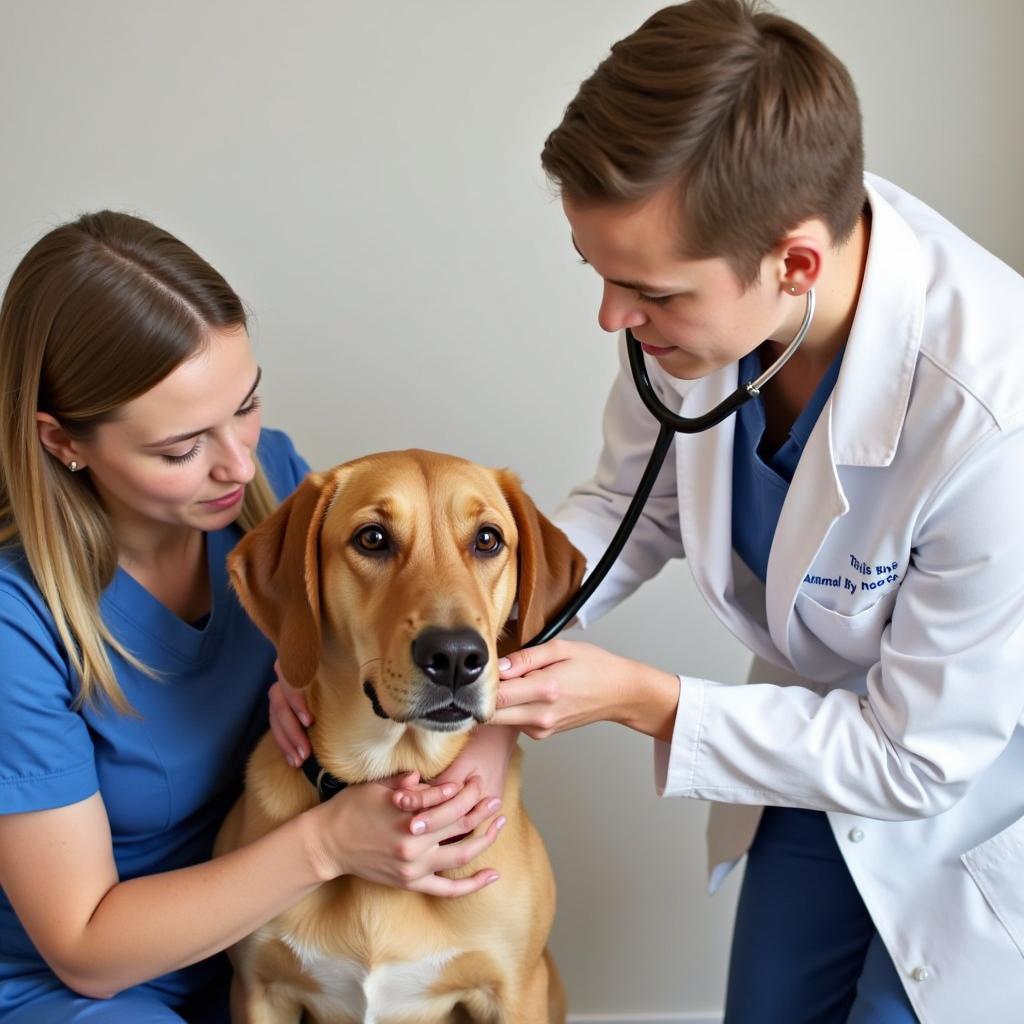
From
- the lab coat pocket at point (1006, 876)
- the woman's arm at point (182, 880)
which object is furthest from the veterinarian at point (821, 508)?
the woman's arm at point (182, 880)

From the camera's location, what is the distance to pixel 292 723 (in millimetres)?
1881

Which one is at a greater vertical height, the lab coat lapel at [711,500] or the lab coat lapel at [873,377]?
the lab coat lapel at [873,377]

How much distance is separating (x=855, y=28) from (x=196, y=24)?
144cm

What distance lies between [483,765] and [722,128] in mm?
1067

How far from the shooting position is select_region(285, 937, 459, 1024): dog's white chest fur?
1.82m

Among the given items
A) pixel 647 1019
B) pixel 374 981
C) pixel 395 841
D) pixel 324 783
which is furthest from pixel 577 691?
pixel 647 1019

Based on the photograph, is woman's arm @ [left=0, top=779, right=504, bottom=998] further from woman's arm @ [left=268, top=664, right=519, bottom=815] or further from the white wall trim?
the white wall trim

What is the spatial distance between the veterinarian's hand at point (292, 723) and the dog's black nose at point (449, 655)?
374mm

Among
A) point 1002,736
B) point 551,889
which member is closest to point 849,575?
point 1002,736

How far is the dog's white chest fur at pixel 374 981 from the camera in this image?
1.82 m

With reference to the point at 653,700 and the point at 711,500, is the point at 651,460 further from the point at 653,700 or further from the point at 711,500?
the point at 653,700

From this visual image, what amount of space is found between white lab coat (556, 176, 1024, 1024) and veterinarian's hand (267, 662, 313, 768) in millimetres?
606

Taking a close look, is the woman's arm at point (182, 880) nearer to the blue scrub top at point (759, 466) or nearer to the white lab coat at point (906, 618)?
the white lab coat at point (906, 618)

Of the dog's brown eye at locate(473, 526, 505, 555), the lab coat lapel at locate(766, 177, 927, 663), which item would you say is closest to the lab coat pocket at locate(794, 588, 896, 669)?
the lab coat lapel at locate(766, 177, 927, 663)
